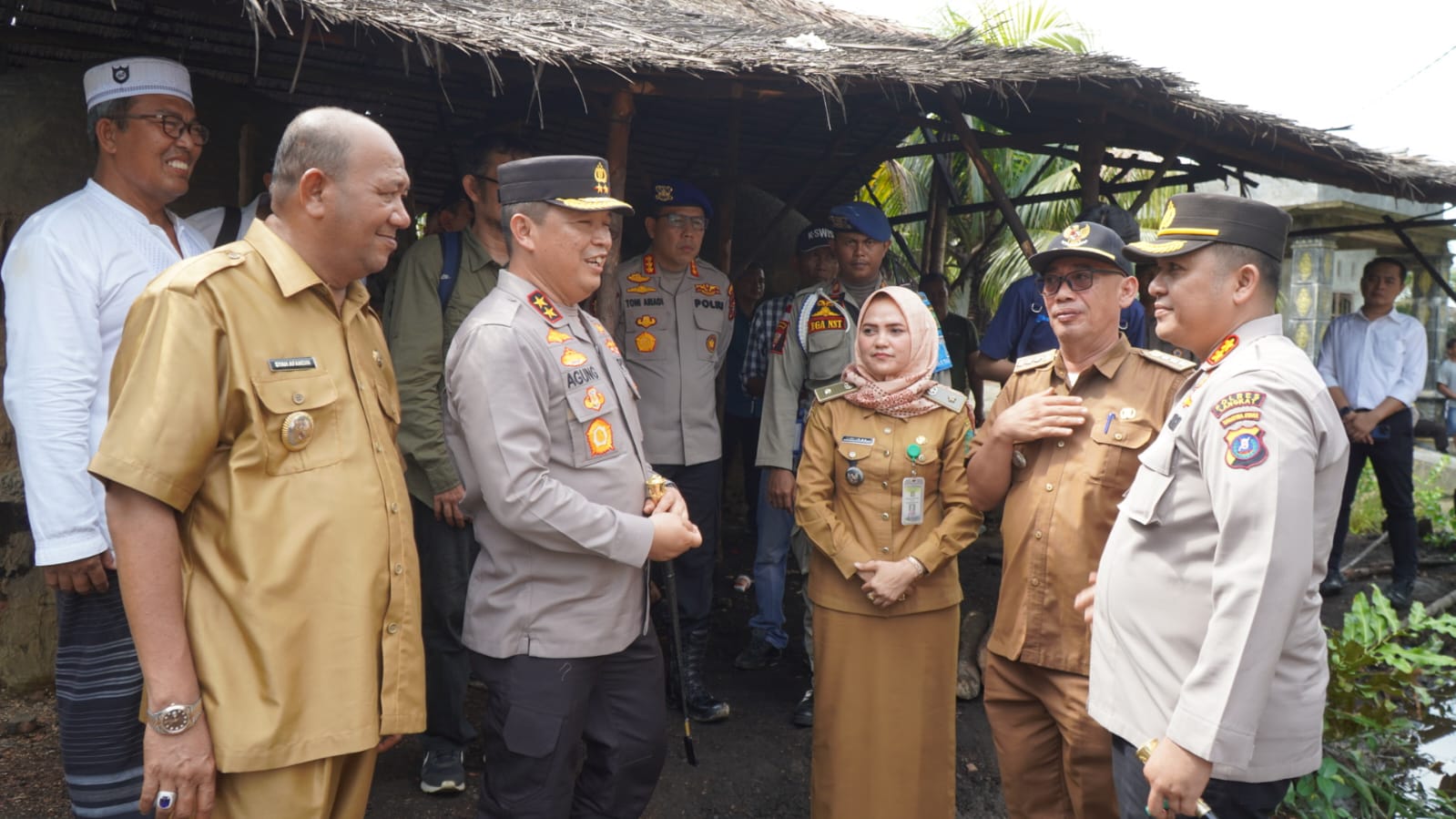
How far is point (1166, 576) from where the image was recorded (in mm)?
1955

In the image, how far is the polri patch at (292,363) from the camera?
1.77 m

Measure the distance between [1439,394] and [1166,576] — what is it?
15093 mm

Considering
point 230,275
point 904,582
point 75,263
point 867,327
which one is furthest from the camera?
point 867,327

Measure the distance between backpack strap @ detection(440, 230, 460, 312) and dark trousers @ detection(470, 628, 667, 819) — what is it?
1.52 m

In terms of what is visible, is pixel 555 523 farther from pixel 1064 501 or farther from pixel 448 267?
pixel 448 267

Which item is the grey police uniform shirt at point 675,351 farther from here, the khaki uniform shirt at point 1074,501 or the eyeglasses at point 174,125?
the eyeglasses at point 174,125

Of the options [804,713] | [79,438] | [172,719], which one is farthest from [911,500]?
[79,438]

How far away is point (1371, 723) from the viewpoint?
12.3 feet

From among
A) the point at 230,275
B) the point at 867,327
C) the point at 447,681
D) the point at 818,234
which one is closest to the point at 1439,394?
the point at 818,234

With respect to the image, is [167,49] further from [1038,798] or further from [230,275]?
[1038,798]

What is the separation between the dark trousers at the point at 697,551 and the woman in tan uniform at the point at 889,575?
36.3 inches

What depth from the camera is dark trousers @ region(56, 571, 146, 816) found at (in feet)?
6.45

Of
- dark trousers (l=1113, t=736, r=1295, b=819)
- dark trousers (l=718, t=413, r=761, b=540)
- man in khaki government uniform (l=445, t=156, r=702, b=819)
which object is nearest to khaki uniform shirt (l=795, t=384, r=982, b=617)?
man in khaki government uniform (l=445, t=156, r=702, b=819)

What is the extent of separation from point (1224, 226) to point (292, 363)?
1.92 meters
